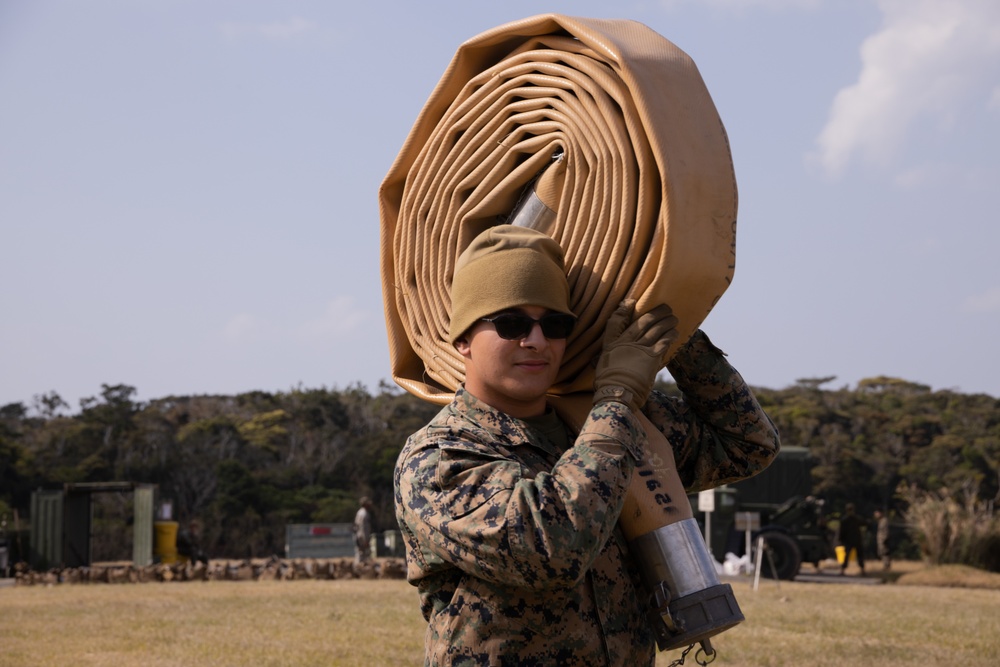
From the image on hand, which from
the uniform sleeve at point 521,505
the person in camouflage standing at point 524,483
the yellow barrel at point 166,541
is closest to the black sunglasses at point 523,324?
the person in camouflage standing at point 524,483

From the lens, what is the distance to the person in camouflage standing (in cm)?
217

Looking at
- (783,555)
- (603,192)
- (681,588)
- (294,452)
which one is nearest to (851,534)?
(783,555)

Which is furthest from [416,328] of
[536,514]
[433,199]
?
[536,514]

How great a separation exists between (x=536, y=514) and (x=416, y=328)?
92cm

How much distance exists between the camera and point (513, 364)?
2.44 m

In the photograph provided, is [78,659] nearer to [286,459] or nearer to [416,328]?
[416,328]

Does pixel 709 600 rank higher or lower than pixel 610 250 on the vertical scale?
lower

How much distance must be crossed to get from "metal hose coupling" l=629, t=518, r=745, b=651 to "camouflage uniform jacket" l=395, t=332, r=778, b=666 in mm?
64

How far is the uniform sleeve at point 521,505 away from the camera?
2143 millimetres

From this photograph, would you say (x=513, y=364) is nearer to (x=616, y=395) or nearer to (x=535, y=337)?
(x=535, y=337)

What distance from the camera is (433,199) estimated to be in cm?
284

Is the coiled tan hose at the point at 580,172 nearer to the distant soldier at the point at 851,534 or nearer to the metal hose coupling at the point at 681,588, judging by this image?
the metal hose coupling at the point at 681,588

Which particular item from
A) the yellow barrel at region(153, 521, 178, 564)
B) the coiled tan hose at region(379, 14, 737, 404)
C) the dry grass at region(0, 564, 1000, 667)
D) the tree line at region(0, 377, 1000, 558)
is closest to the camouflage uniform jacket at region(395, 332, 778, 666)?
the coiled tan hose at region(379, 14, 737, 404)

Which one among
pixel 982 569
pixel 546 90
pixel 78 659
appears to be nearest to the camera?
pixel 546 90
